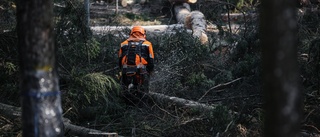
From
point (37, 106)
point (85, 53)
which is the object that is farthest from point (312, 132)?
point (85, 53)

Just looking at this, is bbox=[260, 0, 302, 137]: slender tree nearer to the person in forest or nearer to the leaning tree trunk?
the person in forest

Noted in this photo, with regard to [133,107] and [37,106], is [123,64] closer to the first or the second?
[133,107]

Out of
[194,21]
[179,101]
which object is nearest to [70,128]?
[179,101]

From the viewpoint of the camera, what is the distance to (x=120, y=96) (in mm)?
8711

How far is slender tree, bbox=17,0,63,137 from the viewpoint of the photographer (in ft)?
12.5

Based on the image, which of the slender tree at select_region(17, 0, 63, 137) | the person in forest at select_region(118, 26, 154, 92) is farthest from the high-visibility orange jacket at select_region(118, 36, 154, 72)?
the slender tree at select_region(17, 0, 63, 137)

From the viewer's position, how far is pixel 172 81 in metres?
9.60

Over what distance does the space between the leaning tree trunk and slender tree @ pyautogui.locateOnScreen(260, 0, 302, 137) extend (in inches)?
372

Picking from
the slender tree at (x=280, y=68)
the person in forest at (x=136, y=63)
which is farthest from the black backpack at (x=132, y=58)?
the slender tree at (x=280, y=68)

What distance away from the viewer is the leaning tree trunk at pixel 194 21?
13357 millimetres

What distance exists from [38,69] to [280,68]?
208 cm

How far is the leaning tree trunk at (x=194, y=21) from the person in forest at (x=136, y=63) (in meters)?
3.64

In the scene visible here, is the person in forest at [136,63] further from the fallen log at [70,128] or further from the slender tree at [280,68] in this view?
the slender tree at [280,68]

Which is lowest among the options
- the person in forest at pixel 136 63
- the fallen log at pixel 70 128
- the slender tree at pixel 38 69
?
the fallen log at pixel 70 128
